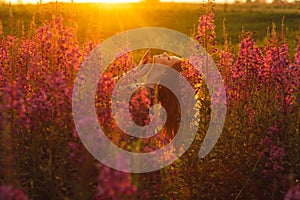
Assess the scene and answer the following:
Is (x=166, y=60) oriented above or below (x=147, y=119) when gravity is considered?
above

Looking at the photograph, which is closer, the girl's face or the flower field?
the flower field

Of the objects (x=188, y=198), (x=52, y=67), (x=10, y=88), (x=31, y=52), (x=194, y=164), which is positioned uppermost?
(x=31, y=52)

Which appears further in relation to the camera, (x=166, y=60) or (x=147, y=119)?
(x=166, y=60)

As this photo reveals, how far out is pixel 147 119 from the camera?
13.5 feet

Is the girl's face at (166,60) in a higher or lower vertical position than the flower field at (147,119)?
higher

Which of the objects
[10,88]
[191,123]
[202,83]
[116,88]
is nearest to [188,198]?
[191,123]

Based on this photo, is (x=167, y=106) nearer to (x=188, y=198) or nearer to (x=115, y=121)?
(x=188, y=198)

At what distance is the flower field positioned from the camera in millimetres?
3893

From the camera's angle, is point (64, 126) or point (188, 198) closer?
point (64, 126)

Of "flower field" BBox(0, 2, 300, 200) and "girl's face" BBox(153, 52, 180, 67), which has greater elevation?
"girl's face" BBox(153, 52, 180, 67)

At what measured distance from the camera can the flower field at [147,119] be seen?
3893 mm

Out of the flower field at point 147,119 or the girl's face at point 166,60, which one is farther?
the girl's face at point 166,60

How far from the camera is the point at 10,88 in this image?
3.78 m

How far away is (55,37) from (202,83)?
5.48 feet
